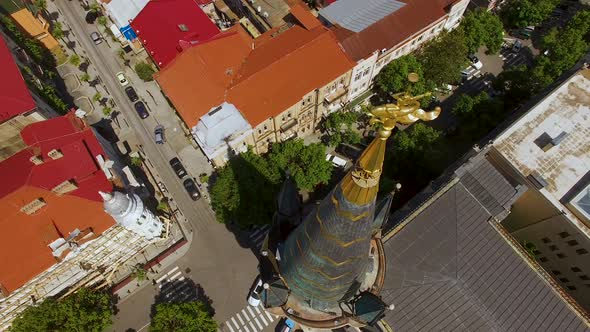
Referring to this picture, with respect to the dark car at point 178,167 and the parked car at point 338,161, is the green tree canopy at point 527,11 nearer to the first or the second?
the parked car at point 338,161

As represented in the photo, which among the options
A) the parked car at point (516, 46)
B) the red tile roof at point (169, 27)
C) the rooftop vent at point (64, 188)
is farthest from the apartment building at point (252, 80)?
the parked car at point (516, 46)

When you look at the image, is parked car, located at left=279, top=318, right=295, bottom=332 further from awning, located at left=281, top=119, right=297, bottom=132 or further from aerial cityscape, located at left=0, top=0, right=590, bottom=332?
awning, located at left=281, top=119, right=297, bottom=132

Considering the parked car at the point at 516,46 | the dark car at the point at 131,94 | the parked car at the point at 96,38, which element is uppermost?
the parked car at the point at 96,38

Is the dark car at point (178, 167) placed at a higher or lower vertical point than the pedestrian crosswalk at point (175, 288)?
higher

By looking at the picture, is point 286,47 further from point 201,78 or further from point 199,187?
point 199,187

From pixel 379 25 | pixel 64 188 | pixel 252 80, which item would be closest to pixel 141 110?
pixel 252 80

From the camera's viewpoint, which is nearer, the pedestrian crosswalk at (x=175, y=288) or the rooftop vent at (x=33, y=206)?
the rooftop vent at (x=33, y=206)
